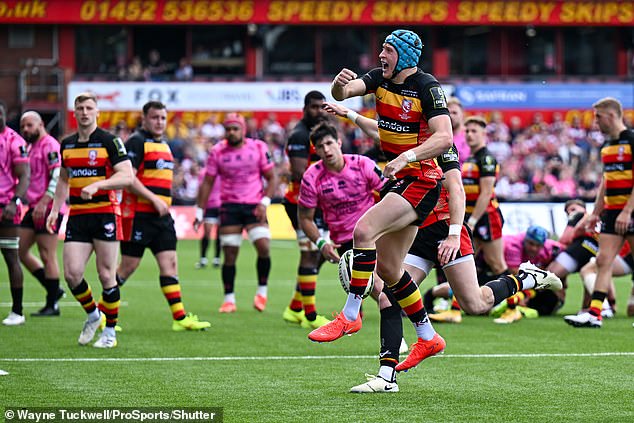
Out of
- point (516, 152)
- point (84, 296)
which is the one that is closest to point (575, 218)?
point (84, 296)

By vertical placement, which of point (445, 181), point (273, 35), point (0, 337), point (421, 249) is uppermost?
point (273, 35)

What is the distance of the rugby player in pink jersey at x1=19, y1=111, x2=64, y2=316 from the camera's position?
13.2 m

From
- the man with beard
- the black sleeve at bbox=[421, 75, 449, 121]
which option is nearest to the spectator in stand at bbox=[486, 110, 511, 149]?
the man with beard

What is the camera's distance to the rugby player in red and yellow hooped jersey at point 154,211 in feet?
39.6

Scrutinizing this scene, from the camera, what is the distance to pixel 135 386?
8328 mm

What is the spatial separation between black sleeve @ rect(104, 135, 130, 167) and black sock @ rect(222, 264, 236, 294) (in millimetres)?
3933

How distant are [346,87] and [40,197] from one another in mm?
6592

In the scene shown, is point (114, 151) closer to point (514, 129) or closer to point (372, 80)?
point (372, 80)

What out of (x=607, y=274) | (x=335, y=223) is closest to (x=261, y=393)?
(x=335, y=223)

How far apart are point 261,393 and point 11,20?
3479cm

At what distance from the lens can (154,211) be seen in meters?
Result: 12.1

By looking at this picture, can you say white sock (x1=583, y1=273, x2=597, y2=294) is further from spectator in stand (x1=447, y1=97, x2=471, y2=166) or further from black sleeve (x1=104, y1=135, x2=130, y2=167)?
black sleeve (x1=104, y1=135, x2=130, y2=167)

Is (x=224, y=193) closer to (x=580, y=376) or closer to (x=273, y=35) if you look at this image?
(x=580, y=376)

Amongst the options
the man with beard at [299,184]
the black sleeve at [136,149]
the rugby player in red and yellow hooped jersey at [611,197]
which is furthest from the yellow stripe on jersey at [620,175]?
the black sleeve at [136,149]
